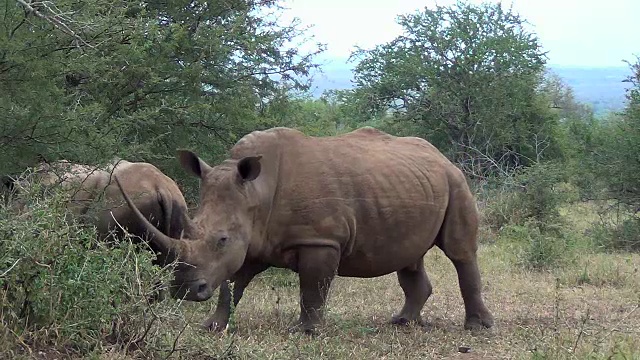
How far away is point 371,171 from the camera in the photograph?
24.6 ft

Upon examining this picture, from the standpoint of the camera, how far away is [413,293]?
8.20m

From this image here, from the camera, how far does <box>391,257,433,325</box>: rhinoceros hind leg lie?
799cm

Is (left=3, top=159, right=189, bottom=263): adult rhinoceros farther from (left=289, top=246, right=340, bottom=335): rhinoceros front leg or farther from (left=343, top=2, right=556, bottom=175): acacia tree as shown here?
(left=343, top=2, right=556, bottom=175): acacia tree

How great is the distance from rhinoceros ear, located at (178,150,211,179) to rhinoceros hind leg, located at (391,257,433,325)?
86.6 inches

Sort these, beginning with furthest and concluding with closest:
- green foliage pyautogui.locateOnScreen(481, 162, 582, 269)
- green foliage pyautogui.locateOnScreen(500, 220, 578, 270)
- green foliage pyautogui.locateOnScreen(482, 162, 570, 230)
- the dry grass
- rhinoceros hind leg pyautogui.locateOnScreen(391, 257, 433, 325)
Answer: green foliage pyautogui.locateOnScreen(482, 162, 570, 230) < green foliage pyautogui.locateOnScreen(481, 162, 582, 269) < green foliage pyautogui.locateOnScreen(500, 220, 578, 270) < rhinoceros hind leg pyautogui.locateOnScreen(391, 257, 433, 325) < the dry grass

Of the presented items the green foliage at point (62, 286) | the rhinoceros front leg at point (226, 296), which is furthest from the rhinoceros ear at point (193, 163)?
the green foliage at point (62, 286)

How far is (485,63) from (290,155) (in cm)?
1645

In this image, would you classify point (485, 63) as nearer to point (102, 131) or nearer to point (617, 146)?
point (617, 146)

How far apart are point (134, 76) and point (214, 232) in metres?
4.32

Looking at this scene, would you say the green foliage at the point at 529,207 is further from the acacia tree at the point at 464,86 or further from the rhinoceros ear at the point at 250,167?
the rhinoceros ear at the point at 250,167

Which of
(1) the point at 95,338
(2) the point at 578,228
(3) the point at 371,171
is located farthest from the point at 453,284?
(2) the point at 578,228

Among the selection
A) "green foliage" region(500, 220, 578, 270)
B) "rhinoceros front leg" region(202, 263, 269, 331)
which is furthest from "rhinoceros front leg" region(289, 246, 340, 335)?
"green foliage" region(500, 220, 578, 270)

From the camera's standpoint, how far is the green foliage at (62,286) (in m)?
4.90

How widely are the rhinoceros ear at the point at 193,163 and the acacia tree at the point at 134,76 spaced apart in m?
A: 0.53
